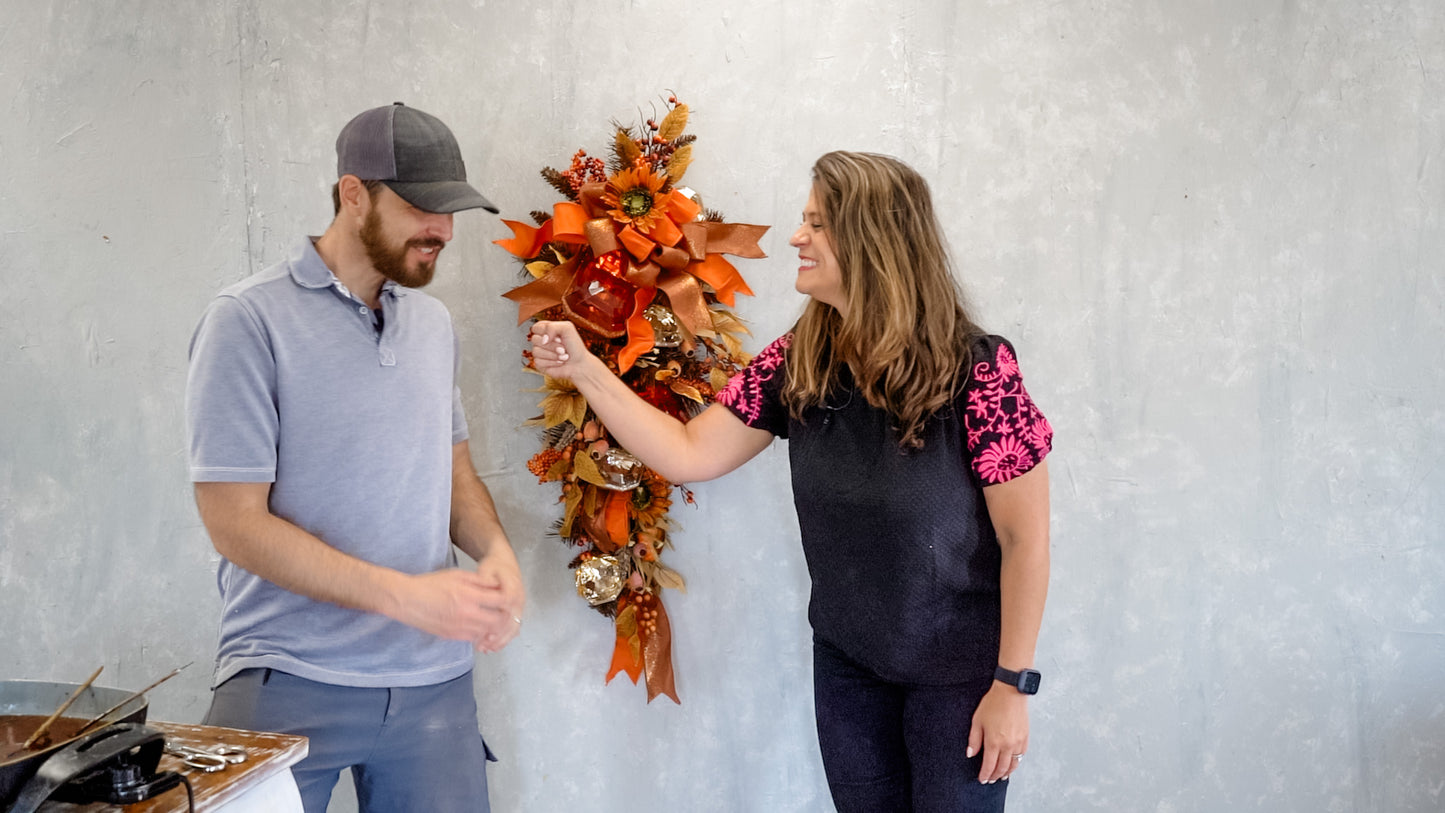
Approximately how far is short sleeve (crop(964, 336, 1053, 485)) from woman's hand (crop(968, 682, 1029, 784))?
1.12 feet

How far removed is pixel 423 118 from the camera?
1.72m

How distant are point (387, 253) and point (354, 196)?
0.36 ft

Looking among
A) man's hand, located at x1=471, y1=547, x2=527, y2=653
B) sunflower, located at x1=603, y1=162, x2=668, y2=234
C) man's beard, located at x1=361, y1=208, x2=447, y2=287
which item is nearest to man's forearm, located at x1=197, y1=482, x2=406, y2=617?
man's hand, located at x1=471, y1=547, x2=527, y2=653

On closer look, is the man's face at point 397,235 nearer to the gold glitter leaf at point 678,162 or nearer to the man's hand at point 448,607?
the man's hand at point 448,607

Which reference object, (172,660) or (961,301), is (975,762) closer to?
(961,301)

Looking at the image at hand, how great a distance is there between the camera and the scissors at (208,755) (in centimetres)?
125

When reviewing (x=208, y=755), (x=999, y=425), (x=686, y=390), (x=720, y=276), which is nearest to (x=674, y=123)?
(x=720, y=276)

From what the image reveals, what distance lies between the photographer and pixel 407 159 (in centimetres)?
167

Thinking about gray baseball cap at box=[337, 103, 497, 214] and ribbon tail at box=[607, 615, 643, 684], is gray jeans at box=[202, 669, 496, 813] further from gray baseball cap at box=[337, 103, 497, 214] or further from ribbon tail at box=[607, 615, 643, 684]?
gray baseball cap at box=[337, 103, 497, 214]

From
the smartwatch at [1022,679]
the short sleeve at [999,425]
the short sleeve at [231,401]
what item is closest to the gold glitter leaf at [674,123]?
the short sleeve at [999,425]

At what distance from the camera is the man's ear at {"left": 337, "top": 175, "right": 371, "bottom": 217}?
1.69 m

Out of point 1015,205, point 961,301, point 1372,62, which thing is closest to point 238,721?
point 961,301

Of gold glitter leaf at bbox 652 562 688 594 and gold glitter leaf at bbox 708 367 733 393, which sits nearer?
gold glitter leaf at bbox 708 367 733 393

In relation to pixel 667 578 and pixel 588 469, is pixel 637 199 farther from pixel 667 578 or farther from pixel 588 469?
pixel 667 578
